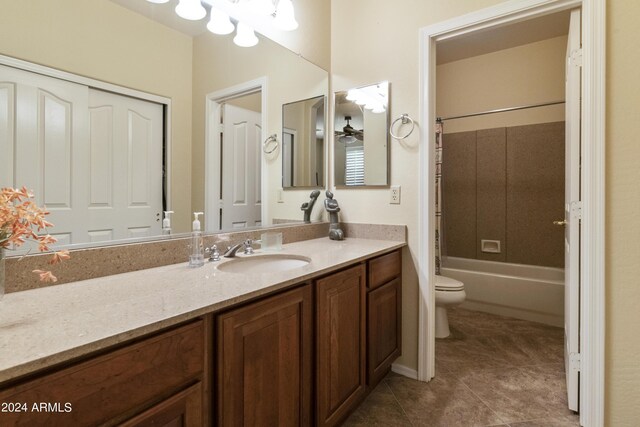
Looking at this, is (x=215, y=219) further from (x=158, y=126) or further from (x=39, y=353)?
(x=39, y=353)

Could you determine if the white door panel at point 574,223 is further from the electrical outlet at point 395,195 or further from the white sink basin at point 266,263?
the white sink basin at point 266,263

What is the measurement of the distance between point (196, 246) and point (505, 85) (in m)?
3.49

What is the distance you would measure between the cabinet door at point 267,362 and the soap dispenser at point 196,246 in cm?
45

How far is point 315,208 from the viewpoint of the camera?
2275 mm

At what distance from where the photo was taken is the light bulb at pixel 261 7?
169 centimetres

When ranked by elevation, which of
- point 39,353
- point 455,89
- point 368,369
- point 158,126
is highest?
point 455,89

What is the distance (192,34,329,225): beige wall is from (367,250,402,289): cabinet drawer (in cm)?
67

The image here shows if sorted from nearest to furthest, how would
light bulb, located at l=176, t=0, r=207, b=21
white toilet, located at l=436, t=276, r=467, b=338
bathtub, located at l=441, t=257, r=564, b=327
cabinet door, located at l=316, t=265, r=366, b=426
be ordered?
cabinet door, located at l=316, t=265, r=366, b=426 < light bulb, located at l=176, t=0, r=207, b=21 < white toilet, located at l=436, t=276, r=467, b=338 < bathtub, located at l=441, t=257, r=564, b=327

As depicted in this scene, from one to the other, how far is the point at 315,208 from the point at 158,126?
1189 mm

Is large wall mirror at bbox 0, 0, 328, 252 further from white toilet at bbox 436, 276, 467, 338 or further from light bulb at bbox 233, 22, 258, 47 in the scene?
white toilet at bbox 436, 276, 467, 338

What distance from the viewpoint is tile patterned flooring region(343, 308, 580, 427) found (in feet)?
5.16

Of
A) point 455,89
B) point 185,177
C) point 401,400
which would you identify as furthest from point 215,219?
point 455,89

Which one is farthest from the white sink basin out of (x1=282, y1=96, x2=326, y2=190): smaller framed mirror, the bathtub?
the bathtub

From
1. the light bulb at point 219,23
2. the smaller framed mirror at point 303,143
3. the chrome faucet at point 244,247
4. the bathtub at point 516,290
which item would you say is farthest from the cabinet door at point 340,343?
the bathtub at point 516,290
